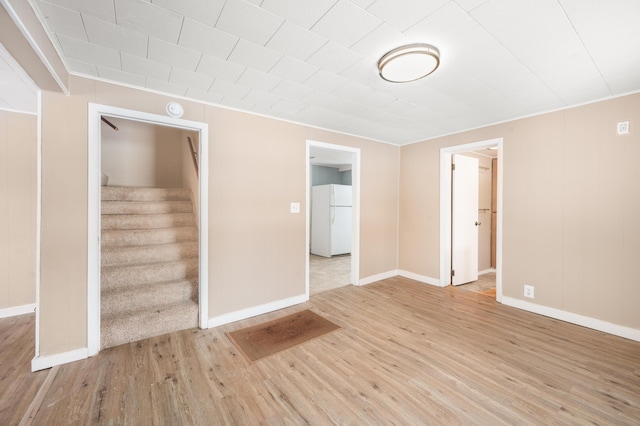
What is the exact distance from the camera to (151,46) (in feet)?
5.82

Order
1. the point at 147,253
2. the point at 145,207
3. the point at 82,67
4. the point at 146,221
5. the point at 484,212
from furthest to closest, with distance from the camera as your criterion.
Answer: the point at 484,212 → the point at 145,207 → the point at 146,221 → the point at 147,253 → the point at 82,67

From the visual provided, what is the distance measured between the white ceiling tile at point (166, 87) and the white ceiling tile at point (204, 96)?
0.05 meters

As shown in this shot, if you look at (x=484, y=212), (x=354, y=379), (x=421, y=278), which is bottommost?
(x=354, y=379)

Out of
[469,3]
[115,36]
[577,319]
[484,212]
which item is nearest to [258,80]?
[115,36]

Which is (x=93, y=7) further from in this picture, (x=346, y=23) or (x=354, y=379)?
(x=354, y=379)

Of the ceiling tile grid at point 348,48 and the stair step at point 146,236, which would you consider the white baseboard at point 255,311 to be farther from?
the ceiling tile grid at point 348,48

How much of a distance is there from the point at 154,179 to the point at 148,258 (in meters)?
1.91

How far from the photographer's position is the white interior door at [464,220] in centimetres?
413

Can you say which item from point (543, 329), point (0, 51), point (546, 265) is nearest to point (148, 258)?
point (0, 51)

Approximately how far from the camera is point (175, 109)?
253 cm

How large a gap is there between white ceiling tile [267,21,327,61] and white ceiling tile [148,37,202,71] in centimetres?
61

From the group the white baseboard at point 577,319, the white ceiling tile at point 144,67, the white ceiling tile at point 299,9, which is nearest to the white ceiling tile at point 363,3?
the white ceiling tile at point 299,9

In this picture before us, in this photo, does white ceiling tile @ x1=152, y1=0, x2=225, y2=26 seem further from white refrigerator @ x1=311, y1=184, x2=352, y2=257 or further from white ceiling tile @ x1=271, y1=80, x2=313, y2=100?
white refrigerator @ x1=311, y1=184, x2=352, y2=257

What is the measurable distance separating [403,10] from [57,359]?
356cm
